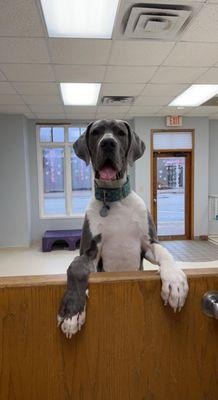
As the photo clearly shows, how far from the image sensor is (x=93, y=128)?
144 centimetres

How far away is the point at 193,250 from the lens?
225 inches

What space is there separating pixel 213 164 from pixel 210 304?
653 centimetres

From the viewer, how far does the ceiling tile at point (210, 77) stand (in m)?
3.76

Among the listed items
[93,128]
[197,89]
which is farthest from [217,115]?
[93,128]

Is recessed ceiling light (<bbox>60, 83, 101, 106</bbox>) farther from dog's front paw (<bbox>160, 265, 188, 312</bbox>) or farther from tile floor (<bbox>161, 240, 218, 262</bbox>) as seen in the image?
dog's front paw (<bbox>160, 265, 188, 312</bbox>)

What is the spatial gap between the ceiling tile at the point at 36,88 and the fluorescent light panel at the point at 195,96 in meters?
2.04

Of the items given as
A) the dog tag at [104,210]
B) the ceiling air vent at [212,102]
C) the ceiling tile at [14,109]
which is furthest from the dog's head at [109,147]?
the ceiling tile at [14,109]

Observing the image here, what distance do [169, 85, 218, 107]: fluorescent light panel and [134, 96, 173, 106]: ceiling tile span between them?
0.15 meters

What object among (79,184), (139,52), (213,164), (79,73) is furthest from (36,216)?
(139,52)

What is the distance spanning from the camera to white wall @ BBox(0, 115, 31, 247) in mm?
5980

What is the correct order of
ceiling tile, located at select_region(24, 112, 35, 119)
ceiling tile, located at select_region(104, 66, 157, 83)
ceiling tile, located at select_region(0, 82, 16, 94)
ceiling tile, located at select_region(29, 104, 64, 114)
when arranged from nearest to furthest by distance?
ceiling tile, located at select_region(104, 66, 157, 83), ceiling tile, located at select_region(0, 82, 16, 94), ceiling tile, located at select_region(29, 104, 64, 114), ceiling tile, located at select_region(24, 112, 35, 119)

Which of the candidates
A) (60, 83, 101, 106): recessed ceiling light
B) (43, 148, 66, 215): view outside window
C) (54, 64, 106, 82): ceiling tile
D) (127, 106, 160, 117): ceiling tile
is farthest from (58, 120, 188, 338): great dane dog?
(43, 148, 66, 215): view outside window

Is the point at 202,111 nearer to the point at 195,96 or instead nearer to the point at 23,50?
the point at 195,96

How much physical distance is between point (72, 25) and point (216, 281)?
8.54 feet
